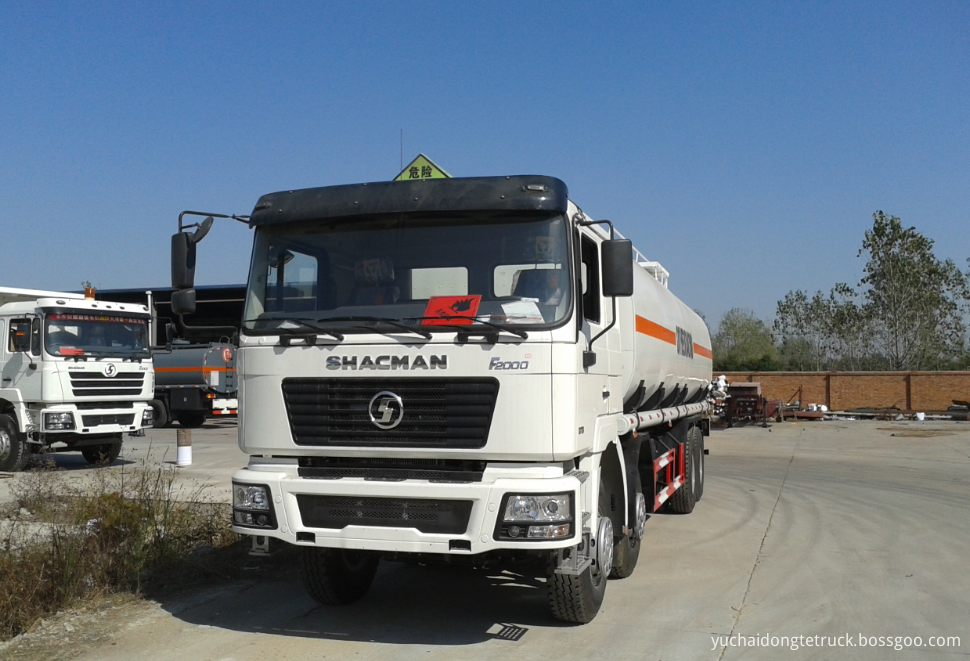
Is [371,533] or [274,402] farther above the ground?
[274,402]

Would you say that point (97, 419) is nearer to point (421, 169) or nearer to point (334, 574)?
point (421, 169)

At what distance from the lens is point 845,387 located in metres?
37.9

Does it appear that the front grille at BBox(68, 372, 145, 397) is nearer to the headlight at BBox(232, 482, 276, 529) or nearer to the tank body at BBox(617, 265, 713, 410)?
the tank body at BBox(617, 265, 713, 410)

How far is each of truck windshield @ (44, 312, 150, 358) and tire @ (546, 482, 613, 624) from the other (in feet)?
38.7

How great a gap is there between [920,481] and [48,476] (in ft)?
45.4

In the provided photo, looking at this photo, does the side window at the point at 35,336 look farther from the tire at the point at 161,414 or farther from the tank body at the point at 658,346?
the tire at the point at 161,414

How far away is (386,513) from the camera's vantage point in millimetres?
5348

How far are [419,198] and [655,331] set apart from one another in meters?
3.59

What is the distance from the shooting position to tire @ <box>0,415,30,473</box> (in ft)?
48.4

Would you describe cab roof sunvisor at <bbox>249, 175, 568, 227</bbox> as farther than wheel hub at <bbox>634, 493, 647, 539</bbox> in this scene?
No

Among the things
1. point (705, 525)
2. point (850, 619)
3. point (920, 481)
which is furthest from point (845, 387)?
point (850, 619)

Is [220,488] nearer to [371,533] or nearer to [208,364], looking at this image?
[371,533]

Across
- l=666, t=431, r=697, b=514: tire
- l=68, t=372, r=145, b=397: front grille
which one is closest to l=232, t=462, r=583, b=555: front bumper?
l=666, t=431, r=697, b=514: tire

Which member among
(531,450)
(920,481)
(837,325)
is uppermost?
(837,325)
